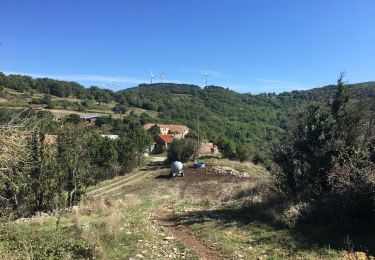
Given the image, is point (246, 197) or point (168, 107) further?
point (168, 107)

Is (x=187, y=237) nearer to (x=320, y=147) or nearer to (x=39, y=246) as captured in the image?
(x=39, y=246)

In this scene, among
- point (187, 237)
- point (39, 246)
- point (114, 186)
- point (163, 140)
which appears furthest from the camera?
point (163, 140)

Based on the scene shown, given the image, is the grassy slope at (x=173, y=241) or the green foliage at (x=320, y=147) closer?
the grassy slope at (x=173, y=241)

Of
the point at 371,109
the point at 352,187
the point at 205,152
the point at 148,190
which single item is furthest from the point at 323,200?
the point at 205,152

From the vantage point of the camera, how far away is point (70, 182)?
70.1ft

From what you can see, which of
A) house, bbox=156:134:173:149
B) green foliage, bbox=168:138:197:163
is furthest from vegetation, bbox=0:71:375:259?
house, bbox=156:134:173:149

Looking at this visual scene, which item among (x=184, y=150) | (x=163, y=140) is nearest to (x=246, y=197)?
(x=184, y=150)

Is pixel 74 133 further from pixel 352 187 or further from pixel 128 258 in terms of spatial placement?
pixel 352 187

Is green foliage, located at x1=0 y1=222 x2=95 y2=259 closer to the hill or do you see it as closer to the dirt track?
the dirt track

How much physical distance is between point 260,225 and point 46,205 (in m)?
12.4

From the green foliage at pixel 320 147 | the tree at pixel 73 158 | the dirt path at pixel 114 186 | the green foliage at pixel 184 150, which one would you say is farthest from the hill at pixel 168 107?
the green foliage at pixel 320 147

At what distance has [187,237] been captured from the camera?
12.4 meters

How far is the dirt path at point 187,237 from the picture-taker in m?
10.4

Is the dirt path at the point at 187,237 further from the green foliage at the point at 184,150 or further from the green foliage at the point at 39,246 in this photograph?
the green foliage at the point at 184,150
